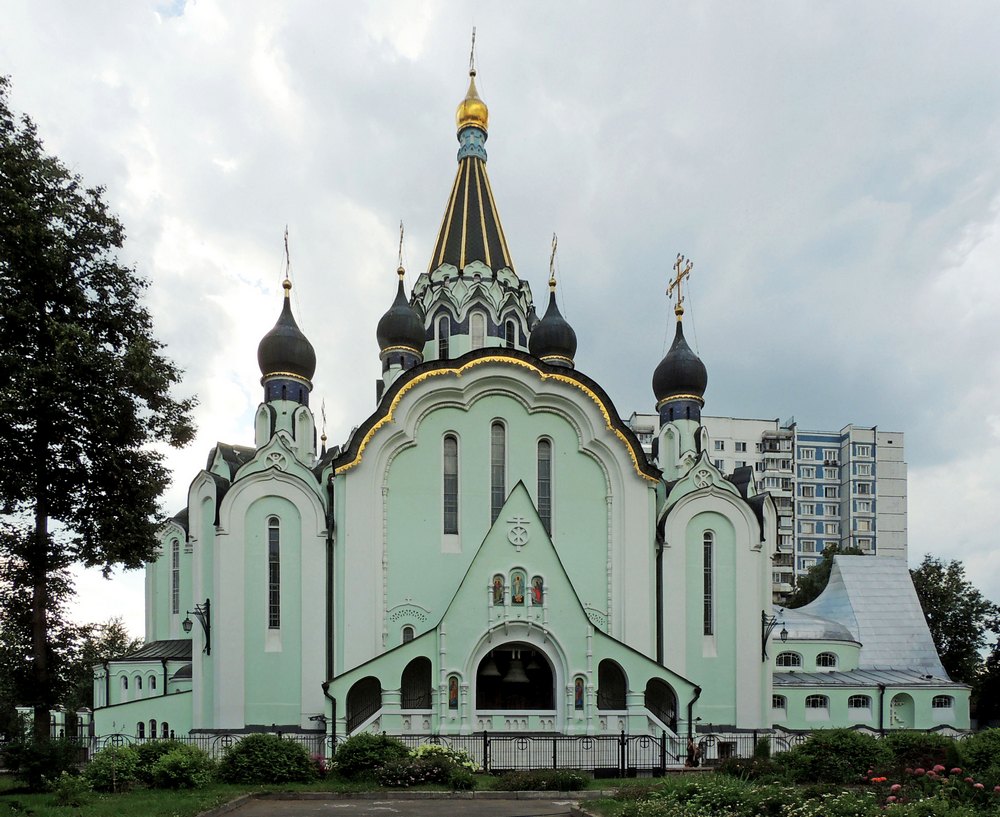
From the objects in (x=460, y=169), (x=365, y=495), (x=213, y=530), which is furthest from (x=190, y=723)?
(x=460, y=169)

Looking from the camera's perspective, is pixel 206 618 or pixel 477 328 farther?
pixel 477 328

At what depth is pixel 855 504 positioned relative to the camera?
223 feet

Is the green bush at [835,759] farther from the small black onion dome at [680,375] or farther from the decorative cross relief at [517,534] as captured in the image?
the small black onion dome at [680,375]

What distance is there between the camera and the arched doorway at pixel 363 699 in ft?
75.0

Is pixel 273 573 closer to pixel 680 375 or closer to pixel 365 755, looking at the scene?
pixel 365 755

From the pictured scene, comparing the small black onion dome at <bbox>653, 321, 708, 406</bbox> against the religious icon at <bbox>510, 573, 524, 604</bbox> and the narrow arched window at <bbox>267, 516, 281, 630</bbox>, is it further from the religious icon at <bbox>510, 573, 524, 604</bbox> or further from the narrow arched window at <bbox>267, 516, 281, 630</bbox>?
the narrow arched window at <bbox>267, 516, 281, 630</bbox>

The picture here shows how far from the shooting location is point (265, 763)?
→ 1535cm

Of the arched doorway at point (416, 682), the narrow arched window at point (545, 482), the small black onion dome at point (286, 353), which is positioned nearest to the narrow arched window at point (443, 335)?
the small black onion dome at point (286, 353)

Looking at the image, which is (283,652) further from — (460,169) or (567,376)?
(460,169)

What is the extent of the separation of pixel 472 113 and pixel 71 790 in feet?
94.7

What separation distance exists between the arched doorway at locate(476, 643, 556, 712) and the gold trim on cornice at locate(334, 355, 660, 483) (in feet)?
20.0

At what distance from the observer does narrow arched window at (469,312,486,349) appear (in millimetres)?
31500

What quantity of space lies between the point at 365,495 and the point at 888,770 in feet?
47.0

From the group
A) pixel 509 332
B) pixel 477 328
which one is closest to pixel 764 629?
pixel 509 332
